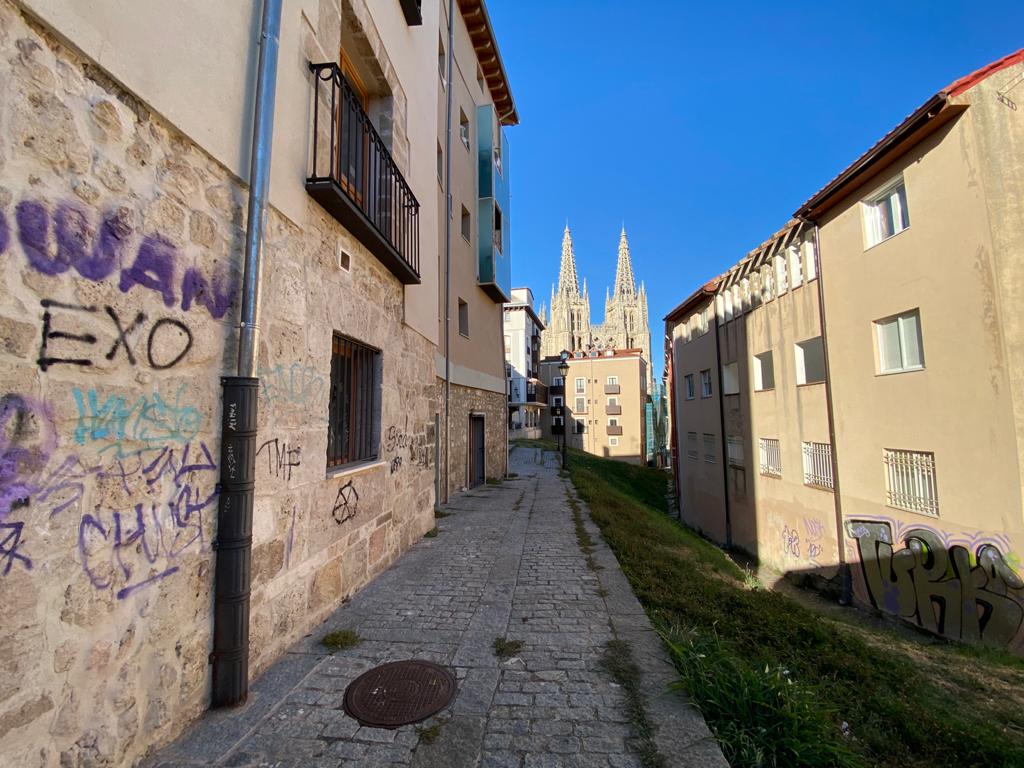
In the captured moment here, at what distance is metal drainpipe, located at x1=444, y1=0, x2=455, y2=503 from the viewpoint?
9930 mm

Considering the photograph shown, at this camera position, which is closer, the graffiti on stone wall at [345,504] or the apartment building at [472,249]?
the graffiti on stone wall at [345,504]

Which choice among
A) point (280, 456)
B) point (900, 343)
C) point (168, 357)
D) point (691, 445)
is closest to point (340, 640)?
point (280, 456)

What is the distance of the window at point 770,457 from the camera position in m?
12.5

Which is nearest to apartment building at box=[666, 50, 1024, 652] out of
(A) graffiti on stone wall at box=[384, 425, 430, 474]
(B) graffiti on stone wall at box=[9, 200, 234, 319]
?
(A) graffiti on stone wall at box=[384, 425, 430, 474]

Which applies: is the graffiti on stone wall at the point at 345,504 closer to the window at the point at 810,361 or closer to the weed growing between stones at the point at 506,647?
the weed growing between stones at the point at 506,647

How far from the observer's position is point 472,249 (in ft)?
42.3

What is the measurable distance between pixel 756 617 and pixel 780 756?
74.9 inches

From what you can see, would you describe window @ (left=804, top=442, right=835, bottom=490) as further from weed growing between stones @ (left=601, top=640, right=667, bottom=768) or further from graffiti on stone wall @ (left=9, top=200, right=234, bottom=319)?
graffiti on stone wall @ (left=9, top=200, right=234, bottom=319)

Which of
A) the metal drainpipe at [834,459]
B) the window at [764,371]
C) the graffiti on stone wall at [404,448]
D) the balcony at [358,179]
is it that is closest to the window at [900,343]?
the metal drainpipe at [834,459]

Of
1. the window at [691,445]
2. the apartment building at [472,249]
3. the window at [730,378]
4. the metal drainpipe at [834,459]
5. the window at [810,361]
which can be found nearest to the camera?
the metal drainpipe at [834,459]

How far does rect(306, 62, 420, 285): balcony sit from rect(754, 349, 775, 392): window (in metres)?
10.5

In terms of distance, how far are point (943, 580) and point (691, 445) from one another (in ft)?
37.6

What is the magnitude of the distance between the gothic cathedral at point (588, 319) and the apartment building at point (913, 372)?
5508cm

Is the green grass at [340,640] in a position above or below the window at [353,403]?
below
